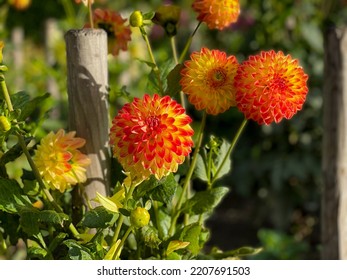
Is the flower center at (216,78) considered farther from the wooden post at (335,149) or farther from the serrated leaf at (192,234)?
the wooden post at (335,149)

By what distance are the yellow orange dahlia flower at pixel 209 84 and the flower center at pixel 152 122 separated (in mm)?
107

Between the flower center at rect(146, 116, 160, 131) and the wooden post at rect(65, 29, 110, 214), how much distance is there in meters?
0.27

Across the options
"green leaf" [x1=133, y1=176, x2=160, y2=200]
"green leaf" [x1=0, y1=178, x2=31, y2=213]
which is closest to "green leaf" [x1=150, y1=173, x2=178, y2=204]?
"green leaf" [x1=133, y1=176, x2=160, y2=200]

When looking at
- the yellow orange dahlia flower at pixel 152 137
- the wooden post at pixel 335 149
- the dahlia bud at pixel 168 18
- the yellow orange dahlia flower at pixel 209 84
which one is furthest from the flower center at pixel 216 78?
the wooden post at pixel 335 149

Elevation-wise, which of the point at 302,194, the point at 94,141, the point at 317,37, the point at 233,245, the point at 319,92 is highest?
the point at 94,141

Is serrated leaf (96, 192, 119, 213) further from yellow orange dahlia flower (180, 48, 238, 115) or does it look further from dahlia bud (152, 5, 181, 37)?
dahlia bud (152, 5, 181, 37)

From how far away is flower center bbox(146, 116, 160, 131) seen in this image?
1172 millimetres

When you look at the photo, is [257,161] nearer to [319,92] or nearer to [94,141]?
[319,92]

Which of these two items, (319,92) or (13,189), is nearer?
(13,189)

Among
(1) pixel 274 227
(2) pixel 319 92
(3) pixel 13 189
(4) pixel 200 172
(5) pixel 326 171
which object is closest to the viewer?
(3) pixel 13 189

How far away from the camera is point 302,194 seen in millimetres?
3402

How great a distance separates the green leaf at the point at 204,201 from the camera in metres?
1.43

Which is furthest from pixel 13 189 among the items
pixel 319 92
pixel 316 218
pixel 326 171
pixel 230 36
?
pixel 230 36
